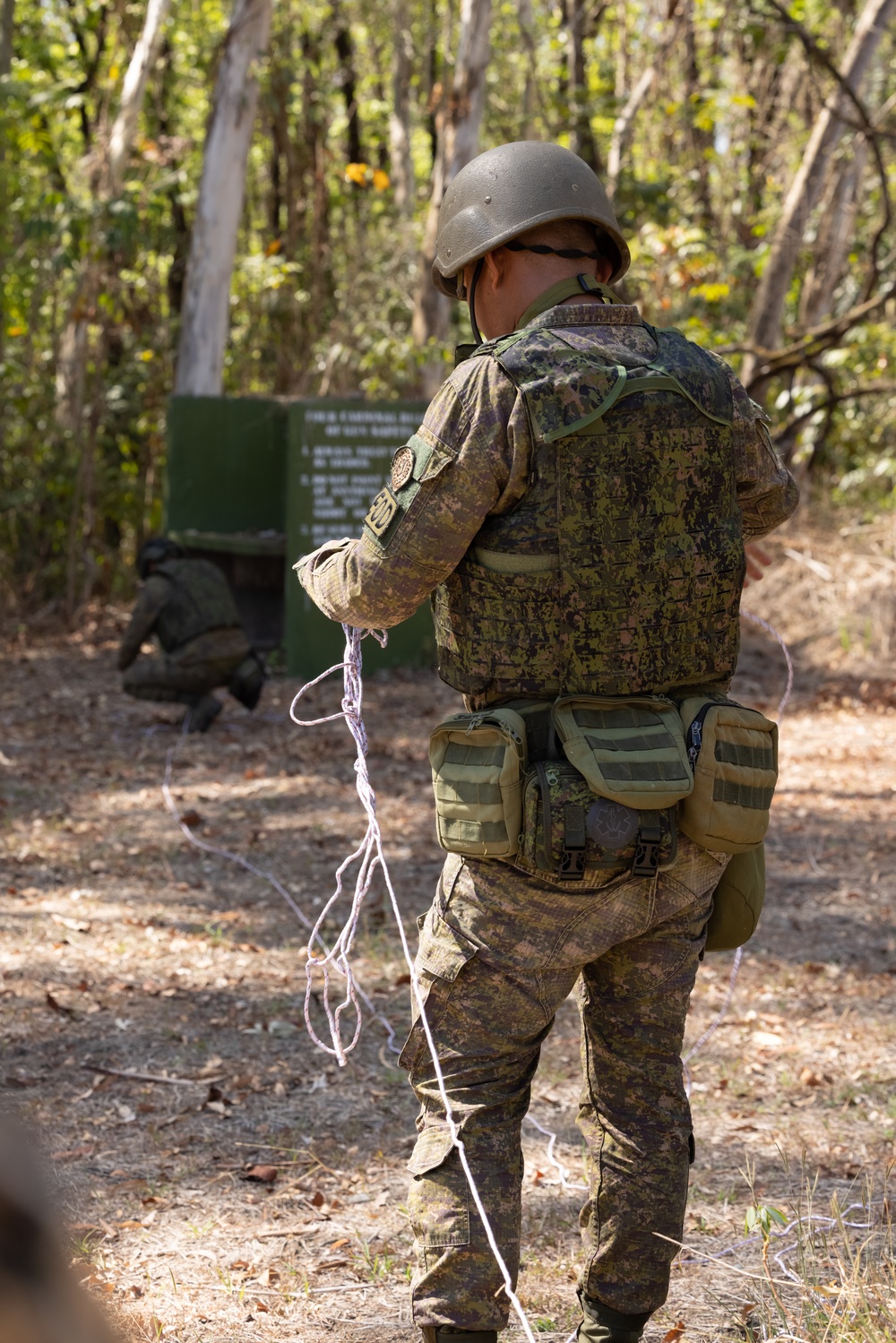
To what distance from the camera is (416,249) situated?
40.1 feet

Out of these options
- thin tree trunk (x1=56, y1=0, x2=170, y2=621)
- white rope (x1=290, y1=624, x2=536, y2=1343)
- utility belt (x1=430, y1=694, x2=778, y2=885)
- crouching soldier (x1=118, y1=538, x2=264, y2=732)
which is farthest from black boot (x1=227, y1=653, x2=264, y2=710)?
utility belt (x1=430, y1=694, x2=778, y2=885)

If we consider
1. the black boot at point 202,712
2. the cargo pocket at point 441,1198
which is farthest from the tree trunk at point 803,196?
the cargo pocket at point 441,1198

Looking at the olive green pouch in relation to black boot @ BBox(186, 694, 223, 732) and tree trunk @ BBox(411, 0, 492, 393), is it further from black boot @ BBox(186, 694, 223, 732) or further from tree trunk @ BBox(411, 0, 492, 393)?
tree trunk @ BBox(411, 0, 492, 393)

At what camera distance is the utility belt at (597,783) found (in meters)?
2.06

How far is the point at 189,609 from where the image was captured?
7.18m

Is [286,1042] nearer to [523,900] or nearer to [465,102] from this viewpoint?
[523,900]

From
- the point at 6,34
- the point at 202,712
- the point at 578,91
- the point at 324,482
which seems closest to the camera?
the point at 202,712

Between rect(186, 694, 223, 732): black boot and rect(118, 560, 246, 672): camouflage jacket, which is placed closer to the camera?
rect(118, 560, 246, 672): camouflage jacket

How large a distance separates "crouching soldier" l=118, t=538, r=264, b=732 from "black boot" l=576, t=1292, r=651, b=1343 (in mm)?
5190

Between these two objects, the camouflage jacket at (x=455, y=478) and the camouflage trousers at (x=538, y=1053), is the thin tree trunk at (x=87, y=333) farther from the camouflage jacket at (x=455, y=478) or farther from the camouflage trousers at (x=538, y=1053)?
the camouflage trousers at (x=538, y=1053)

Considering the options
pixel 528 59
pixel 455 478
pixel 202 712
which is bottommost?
pixel 202 712

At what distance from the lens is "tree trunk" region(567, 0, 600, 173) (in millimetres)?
11820

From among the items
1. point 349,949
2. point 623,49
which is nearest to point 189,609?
point 349,949

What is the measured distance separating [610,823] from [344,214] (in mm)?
12220
